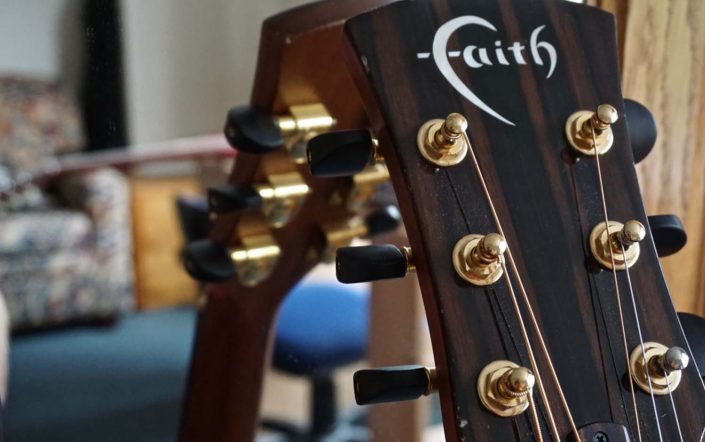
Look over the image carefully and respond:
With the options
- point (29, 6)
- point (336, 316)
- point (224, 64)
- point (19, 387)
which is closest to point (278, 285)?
point (224, 64)

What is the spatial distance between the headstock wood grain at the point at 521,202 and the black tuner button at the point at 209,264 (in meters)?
0.25

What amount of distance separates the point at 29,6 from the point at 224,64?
0.88 metres

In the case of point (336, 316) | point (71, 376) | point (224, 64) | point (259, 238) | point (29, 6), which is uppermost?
point (29, 6)

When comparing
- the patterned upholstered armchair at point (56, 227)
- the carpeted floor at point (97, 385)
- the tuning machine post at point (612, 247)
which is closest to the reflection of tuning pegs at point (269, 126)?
the tuning machine post at point (612, 247)

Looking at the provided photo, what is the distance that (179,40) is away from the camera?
3.57ft

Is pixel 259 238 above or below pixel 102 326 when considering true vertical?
above

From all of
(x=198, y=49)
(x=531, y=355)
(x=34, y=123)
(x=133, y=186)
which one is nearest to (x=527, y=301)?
(x=531, y=355)

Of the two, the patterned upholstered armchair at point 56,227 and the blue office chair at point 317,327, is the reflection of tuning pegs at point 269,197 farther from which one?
the patterned upholstered armchair at point 56,227

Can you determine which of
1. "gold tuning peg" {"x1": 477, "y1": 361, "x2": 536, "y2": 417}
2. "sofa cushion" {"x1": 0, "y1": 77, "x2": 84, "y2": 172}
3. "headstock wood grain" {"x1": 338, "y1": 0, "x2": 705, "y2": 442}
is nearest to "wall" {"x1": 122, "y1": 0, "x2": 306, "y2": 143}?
"headstock wood grain" {"x1": 338, "y1": 0, "x2": 705, "y2": 442}

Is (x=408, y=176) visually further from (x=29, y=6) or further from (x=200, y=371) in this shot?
(x=29, y=6)

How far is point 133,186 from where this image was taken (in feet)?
8.50

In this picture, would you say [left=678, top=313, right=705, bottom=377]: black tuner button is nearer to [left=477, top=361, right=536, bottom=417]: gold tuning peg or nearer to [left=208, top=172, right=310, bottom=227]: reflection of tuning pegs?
[left=477, top=361, right=536, bottom=417]: gold tuning peg

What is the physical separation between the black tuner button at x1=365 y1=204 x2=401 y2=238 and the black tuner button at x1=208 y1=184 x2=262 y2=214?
103mm

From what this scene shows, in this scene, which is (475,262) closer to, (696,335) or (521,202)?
(521,202)
